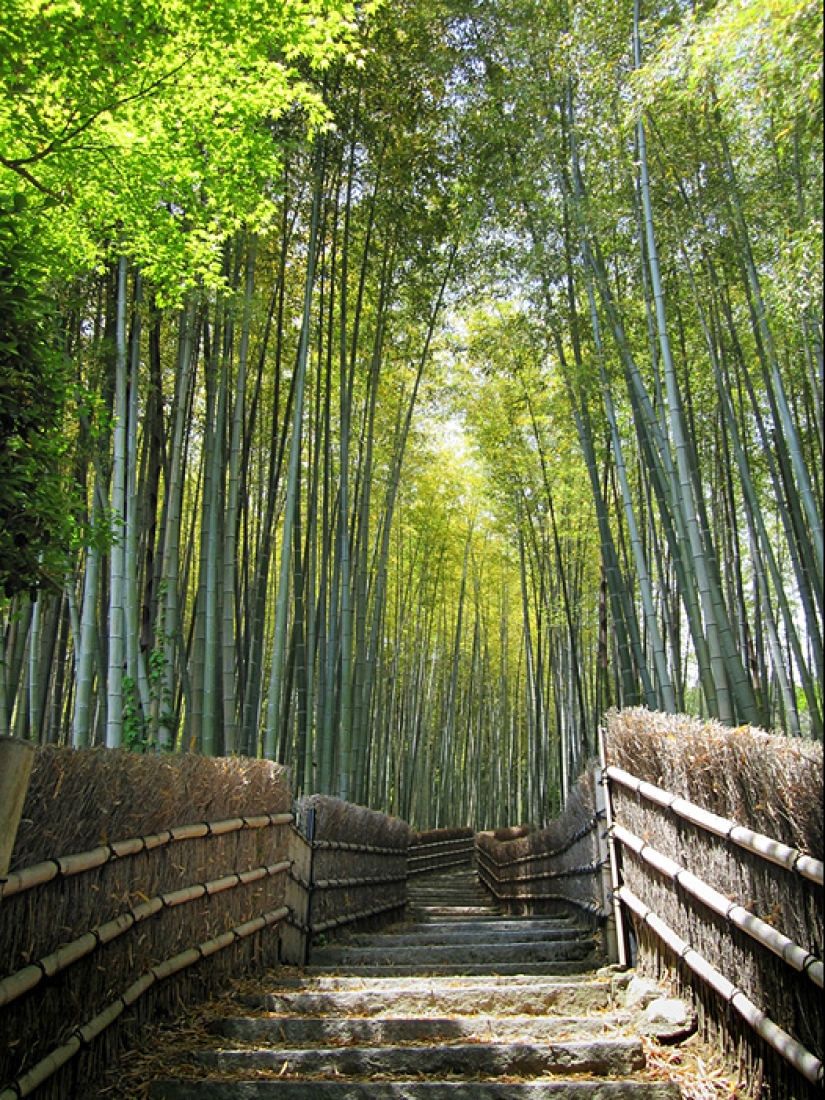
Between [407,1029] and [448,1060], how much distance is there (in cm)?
27

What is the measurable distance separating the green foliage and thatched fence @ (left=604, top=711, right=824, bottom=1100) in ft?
5.26

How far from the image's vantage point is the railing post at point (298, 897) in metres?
3.58

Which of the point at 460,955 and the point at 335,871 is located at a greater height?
the point at 335,871

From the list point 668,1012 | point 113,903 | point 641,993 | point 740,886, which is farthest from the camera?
point 641,993

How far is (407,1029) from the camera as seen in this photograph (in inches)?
88.3

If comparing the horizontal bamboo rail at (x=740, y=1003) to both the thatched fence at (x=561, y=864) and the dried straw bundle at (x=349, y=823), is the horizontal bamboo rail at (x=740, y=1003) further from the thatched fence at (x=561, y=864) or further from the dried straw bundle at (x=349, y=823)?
the dried straw bundle at (x=349, y=823)

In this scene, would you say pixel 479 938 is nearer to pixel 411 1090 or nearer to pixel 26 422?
pixel 411 1090

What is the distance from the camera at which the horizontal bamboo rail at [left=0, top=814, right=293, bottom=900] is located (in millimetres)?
1637

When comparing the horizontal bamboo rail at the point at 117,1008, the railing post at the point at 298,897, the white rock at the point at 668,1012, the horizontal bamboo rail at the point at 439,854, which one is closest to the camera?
the horizontal bamboo rail at the point at 117,1008

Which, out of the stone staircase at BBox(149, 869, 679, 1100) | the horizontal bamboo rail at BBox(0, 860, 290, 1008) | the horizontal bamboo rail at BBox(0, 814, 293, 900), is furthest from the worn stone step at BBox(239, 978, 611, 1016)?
the horizontal bamboo rail at BBox(0, 814, 293, 900)

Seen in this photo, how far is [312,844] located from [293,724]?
20.4ft

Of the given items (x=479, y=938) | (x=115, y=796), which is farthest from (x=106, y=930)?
(x=479, y=938)

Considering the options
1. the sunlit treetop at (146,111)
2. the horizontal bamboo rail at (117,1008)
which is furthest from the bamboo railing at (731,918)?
the sunlit treetop at (146,111)

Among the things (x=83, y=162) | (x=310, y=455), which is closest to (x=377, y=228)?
(x=310, y=455)
